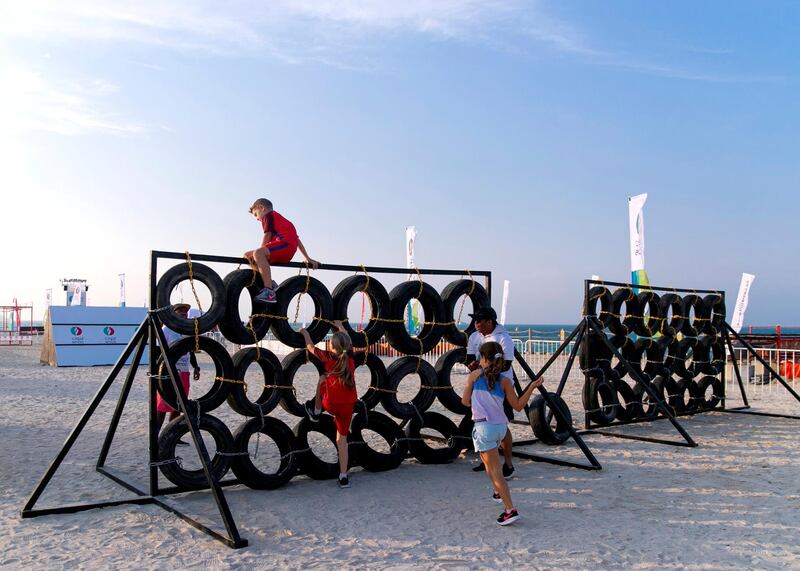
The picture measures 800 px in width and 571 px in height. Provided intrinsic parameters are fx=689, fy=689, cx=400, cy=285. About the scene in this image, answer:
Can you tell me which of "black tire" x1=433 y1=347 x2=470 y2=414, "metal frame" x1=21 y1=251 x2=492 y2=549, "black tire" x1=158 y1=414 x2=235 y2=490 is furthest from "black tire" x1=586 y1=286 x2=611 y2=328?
"black tire" x1=158 y1=414 x2=235 y2=490

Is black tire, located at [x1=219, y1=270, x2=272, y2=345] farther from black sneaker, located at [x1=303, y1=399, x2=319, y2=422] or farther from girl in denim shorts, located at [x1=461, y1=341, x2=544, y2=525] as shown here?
girl in denim shorts, located at [x1=461, y1=341, x2=544, y2=525]

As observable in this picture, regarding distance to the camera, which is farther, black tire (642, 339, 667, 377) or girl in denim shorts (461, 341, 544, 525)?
black tire (642, 339, 667, 377)

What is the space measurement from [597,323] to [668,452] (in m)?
1.99

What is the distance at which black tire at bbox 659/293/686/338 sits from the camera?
11828mm

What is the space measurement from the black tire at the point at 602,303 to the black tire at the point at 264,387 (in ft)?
16.7

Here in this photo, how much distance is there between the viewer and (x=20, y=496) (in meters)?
6.33

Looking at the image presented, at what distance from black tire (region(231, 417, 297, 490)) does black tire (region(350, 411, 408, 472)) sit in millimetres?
739

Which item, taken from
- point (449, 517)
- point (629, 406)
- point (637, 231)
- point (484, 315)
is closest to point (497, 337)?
point (484, 315)

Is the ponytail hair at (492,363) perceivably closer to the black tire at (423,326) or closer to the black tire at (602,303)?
the black tire at (423,326)

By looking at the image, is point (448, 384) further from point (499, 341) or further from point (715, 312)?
point (715, 312)

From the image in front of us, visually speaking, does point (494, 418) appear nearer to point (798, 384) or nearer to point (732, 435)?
point (732, 435)

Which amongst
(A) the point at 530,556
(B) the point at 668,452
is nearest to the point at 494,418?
(A) the point at 530,556

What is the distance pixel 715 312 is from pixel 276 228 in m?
9.49

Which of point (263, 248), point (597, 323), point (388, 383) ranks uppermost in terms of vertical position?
point (263, 248)
